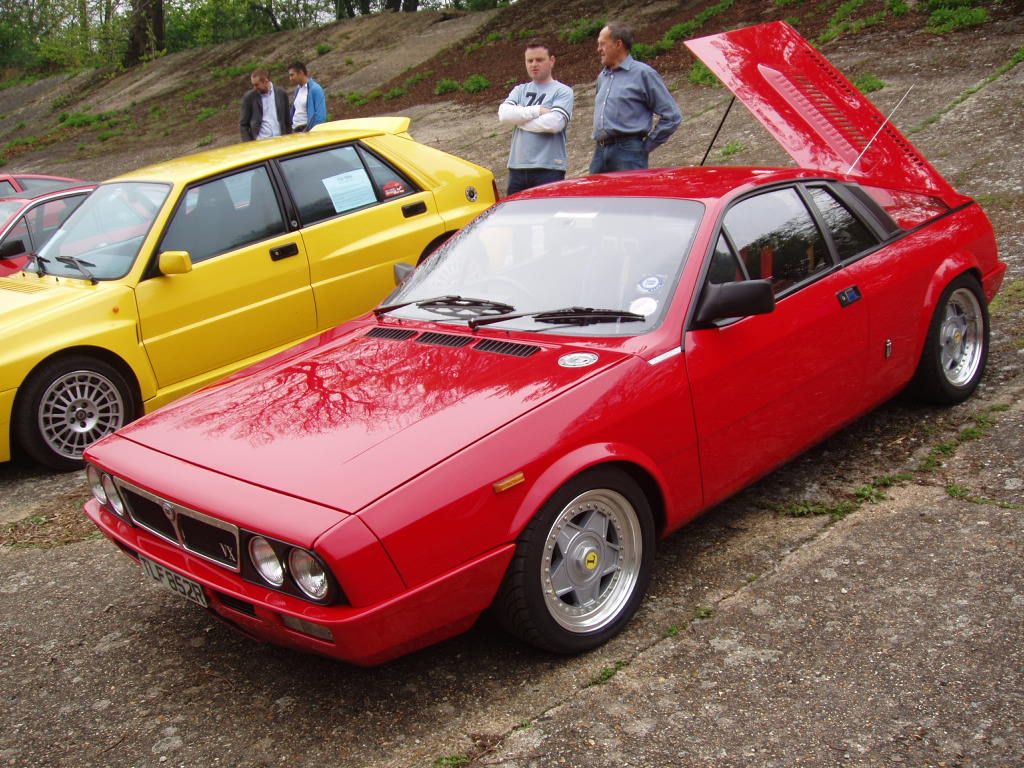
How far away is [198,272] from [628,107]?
3.11m

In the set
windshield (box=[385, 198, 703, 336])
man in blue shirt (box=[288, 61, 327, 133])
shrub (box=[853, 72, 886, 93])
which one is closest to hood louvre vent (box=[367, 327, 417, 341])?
windshield (box=[385, 198, 703, 336])

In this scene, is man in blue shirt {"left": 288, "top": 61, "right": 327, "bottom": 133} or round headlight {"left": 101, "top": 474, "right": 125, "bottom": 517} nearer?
round headlight {"left": 101, "top": 474, "right": 125, "bottom": 517}

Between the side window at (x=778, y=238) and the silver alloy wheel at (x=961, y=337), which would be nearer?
the side window at (x=778, y=238)

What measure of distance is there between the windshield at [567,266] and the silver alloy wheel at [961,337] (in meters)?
1.75

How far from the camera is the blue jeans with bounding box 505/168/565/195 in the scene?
24.3 ft

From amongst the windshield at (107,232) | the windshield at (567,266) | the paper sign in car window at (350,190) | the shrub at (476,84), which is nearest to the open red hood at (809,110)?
the windshield at (567,266)

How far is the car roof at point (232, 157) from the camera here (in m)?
6.37

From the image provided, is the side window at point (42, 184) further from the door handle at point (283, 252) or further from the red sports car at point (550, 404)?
the red sports car at point (550, 404)

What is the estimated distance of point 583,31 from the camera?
62.3ft

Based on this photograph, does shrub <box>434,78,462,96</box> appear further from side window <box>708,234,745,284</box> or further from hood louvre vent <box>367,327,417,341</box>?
side window <box>708,234,745,284</box>

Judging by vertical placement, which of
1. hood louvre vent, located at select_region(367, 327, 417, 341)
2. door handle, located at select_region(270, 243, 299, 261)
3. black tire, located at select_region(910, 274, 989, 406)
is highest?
door handle, located at select_region(270, 243, 299, 261)

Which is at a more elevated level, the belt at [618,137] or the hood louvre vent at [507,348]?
the belt at [618,137]

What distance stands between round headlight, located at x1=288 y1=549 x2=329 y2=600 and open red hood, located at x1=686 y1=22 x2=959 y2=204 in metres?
3.40

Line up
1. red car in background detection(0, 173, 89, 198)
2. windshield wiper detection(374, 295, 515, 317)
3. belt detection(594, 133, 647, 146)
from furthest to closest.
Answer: red car in background detection(0, 173, 89, 198) < belt detection(594, 133, 647, 146) < windshield wiper detection(374, 295, 515, 317)
